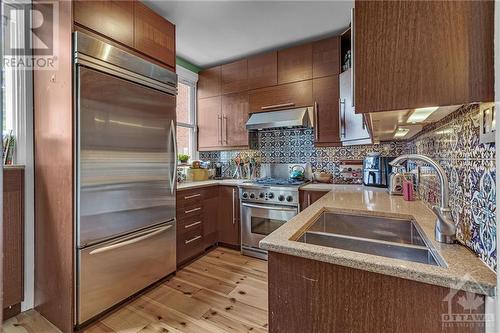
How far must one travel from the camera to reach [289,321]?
2.73 ft

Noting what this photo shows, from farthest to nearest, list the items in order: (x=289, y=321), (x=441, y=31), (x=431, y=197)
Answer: (x=431, y=197) < (x=289, y=321) < (x=441, y=31)

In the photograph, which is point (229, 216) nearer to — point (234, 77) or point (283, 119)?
point (283, 119)

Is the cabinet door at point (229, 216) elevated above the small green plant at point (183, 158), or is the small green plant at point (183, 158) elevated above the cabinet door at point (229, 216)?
the small green plant at point (183, 158)

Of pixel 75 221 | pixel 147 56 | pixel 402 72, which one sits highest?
pixel 147 56

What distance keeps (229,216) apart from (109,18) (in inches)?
89.2

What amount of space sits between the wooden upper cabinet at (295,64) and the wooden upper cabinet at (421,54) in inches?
85.2

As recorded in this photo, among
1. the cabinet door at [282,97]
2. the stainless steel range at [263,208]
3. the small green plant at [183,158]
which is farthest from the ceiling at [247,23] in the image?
the stainless steel range at [263,208]

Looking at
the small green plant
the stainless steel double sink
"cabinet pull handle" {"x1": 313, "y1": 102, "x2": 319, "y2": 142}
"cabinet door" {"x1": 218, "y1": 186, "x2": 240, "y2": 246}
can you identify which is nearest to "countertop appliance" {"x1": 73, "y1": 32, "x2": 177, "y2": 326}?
"cabinet door" {"x1": 218, "y1": 186, "x2": 240, "y2": 246}

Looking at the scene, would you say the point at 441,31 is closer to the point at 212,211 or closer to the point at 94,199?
the point at 94,199

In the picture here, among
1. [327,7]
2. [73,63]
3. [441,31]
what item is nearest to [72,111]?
[73,63]

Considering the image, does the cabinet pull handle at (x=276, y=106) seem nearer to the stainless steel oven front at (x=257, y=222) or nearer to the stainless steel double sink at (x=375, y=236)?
the stainless steel oven front at (x=257, y=222)

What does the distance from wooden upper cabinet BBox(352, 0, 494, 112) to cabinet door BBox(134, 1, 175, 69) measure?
185 cm

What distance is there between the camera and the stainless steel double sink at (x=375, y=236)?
97 cm

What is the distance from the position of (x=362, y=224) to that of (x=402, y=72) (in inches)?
37.4
